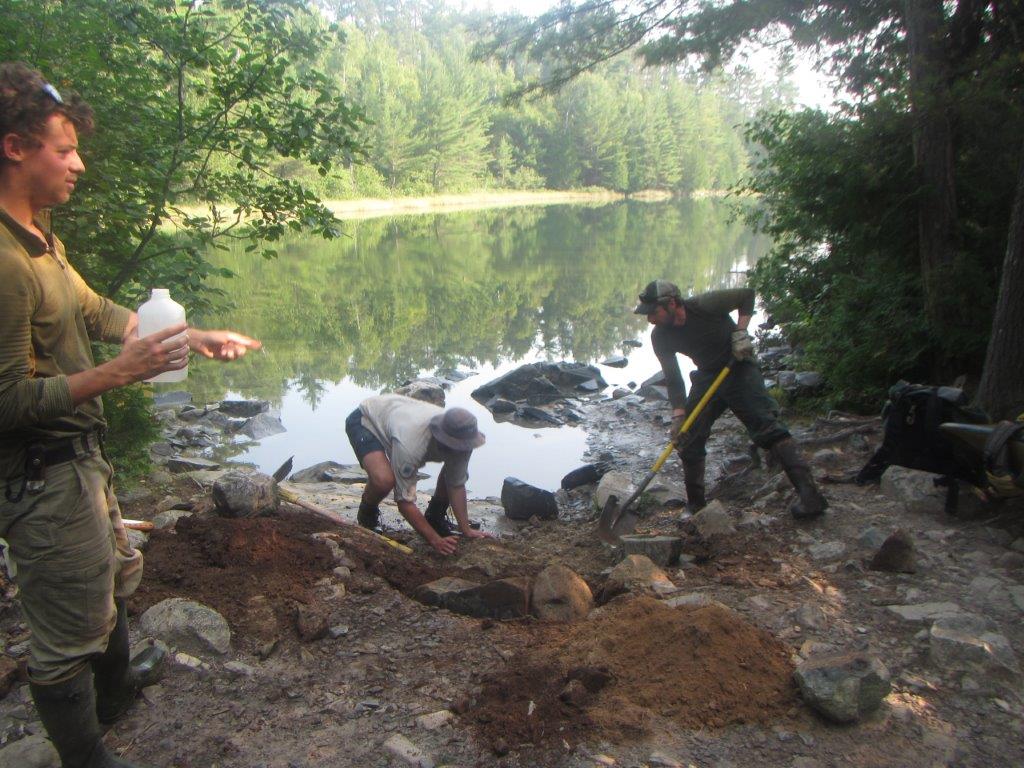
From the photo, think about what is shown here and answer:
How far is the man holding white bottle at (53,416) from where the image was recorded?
6.64 feet

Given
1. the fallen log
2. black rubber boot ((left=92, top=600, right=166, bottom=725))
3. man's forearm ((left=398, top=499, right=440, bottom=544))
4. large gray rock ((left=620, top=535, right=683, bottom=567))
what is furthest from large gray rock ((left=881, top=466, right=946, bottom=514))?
black rubber boot ((left=92, top=600, right=166, bottom=725))

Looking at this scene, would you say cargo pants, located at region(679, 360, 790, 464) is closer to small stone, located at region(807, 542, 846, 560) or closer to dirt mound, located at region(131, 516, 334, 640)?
small stone, located at region(807, 542, 846, 560)

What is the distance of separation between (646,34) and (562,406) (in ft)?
15.5

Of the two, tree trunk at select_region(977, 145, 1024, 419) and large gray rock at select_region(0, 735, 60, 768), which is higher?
tree trunk at select_region(977, 145, 1024, 419)

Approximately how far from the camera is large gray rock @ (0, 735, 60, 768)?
262 centimetres

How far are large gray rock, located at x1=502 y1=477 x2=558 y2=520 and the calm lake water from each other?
0.96 meters

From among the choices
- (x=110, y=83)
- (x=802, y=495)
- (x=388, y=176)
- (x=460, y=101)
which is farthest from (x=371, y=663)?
(x=460, y=101)

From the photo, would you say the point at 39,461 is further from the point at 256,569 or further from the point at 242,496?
the point at 242,496

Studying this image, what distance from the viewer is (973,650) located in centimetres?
308

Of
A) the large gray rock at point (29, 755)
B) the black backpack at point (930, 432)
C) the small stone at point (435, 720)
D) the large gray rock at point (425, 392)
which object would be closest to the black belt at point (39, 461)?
the large gray rock at point (29, 755)

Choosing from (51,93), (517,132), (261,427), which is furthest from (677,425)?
(517,132)

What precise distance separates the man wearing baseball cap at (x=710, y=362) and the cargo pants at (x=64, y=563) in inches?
151

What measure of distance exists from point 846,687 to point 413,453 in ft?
9.85

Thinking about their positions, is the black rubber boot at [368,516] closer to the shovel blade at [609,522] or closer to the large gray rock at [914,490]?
the shovel blade at [609,522]
